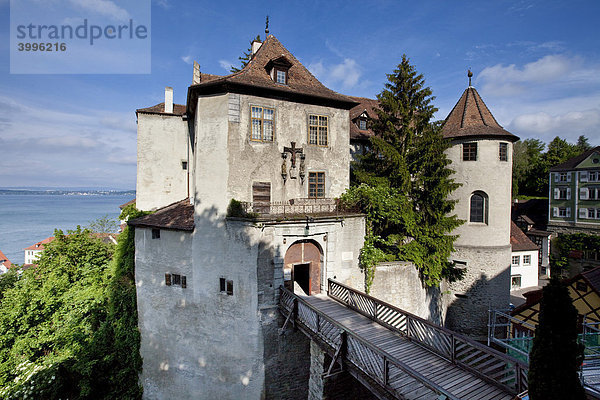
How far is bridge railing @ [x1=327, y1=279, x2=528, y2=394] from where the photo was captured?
629 centimetres

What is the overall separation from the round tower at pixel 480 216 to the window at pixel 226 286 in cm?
1311

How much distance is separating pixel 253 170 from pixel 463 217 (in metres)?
12.9

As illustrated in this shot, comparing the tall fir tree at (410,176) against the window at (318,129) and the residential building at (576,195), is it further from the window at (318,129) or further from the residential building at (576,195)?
the residential building at (576,195)

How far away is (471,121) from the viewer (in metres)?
17.9

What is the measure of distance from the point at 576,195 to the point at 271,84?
34694 mm

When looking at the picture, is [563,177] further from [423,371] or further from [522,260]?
[423,371]

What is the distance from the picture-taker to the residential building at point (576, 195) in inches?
1163

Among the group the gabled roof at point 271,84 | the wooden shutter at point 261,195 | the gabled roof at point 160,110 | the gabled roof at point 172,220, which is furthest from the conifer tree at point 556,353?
the gabled roof at point 160,110

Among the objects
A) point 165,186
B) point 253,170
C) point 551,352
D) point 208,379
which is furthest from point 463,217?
point 165,186

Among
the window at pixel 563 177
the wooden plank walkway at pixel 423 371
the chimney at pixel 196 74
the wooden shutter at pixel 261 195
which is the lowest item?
the wooden plank walkway at pixel 423 371

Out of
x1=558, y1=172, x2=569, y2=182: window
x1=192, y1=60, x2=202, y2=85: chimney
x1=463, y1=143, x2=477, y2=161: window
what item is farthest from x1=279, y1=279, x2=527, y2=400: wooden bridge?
x1=558, y1=172, x2=569, y2=182: window

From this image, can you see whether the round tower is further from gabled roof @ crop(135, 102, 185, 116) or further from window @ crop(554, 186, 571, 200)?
window @ crop(554, 186, 571, 200)

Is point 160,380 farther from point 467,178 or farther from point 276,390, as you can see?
point 467,178

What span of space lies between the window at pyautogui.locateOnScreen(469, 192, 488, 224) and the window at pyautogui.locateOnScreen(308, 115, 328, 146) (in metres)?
10.1
